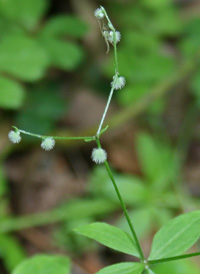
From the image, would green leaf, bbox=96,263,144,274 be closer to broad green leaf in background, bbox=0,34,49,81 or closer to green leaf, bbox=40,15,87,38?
broad green leaf in background, bbox=0,34,49,81

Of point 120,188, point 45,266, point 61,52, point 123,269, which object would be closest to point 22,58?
point 61,52

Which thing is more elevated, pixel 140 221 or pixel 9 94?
pixel 9 94

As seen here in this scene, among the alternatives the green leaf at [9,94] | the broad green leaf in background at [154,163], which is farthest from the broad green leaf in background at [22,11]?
the broad green leaf in background at [154,163]

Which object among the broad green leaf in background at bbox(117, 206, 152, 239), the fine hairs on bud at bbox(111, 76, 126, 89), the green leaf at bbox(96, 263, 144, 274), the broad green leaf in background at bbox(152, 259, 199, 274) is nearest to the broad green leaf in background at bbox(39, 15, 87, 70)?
the broad green leaf in background at bbox(117, 206, 152, 239)

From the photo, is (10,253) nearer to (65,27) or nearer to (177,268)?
(177,268)

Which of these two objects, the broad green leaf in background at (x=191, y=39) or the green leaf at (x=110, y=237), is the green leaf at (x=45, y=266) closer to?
the green leaf at (x=110, y=237)

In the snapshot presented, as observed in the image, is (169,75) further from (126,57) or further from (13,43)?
(13,43)
